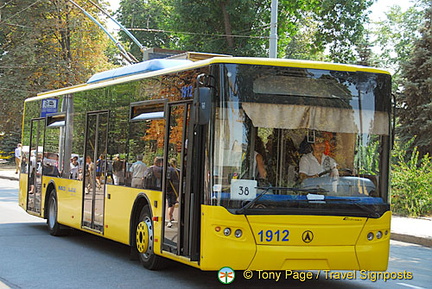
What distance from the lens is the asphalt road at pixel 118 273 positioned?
32.3 feet

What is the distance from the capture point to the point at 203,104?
8.78 m

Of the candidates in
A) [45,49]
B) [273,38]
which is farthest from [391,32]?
[273,38]

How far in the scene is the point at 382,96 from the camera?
9523 millimetres

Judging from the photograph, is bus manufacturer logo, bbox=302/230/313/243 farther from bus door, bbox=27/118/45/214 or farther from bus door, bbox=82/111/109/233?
bus door, bbox=27/118/45/214

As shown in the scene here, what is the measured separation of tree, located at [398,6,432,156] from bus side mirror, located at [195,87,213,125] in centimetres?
2468

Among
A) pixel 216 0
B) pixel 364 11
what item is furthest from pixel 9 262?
pixel 364 11

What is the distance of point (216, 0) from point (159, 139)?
25.1 metres

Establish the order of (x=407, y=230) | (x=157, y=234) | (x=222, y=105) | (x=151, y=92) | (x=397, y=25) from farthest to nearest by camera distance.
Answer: (x=397, y=25)
(x=407, y=230)
(x=151, y=92)
(x=157, y=234)
(x=222, y=105)

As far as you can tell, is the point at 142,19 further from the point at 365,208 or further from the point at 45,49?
the point at 365,208

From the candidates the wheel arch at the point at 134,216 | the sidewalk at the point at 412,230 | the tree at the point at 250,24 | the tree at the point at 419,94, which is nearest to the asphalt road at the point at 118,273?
the wheel arch at the point at 134,216

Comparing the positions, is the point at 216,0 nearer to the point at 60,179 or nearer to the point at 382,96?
the point at 60,179

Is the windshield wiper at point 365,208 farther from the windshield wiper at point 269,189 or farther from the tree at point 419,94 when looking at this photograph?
the tree at point 419,94

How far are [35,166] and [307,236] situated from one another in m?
9.02

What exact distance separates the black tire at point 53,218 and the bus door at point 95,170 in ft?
5.74
